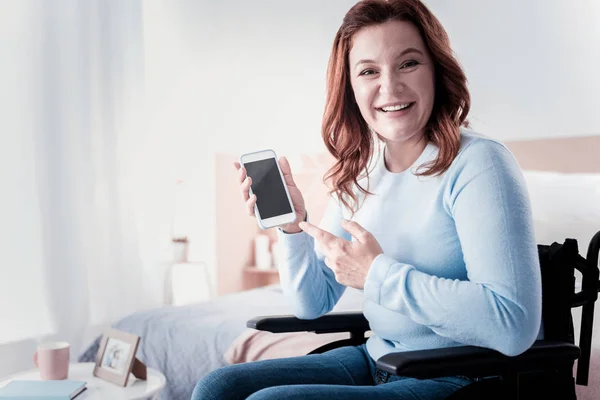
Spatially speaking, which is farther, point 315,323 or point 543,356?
point 315,323

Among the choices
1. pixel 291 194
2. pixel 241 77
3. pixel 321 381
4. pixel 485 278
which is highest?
pixel 241 77

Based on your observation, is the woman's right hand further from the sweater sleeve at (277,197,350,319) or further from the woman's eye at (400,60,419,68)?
the woman's eye at (400,60,419,68)

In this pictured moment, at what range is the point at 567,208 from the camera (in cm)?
241

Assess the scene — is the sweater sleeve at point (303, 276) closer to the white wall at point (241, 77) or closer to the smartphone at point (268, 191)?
the smartphone at point (268, 191)

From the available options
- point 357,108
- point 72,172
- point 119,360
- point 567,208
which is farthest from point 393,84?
point 72,172

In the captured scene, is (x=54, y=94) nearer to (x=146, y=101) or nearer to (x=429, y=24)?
(x=146, y=101)

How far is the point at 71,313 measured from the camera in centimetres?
290

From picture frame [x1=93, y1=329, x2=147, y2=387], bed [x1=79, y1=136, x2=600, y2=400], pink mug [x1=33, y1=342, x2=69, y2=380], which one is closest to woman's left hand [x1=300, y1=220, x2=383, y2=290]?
bed [x1=79, y1=136, x2=600, y2=400]

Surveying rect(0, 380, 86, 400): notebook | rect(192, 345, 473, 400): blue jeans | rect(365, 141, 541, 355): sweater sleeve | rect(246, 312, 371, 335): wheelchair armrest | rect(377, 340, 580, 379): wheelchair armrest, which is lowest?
rect(0, 380, 86, 400): notebook

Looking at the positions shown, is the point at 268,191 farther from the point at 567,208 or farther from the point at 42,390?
the point at 567,208

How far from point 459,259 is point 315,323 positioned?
385mm

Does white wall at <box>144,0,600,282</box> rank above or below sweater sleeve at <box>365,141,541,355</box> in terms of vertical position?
above

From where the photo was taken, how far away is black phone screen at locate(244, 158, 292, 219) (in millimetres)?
1360

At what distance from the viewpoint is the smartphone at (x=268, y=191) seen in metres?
1.35
